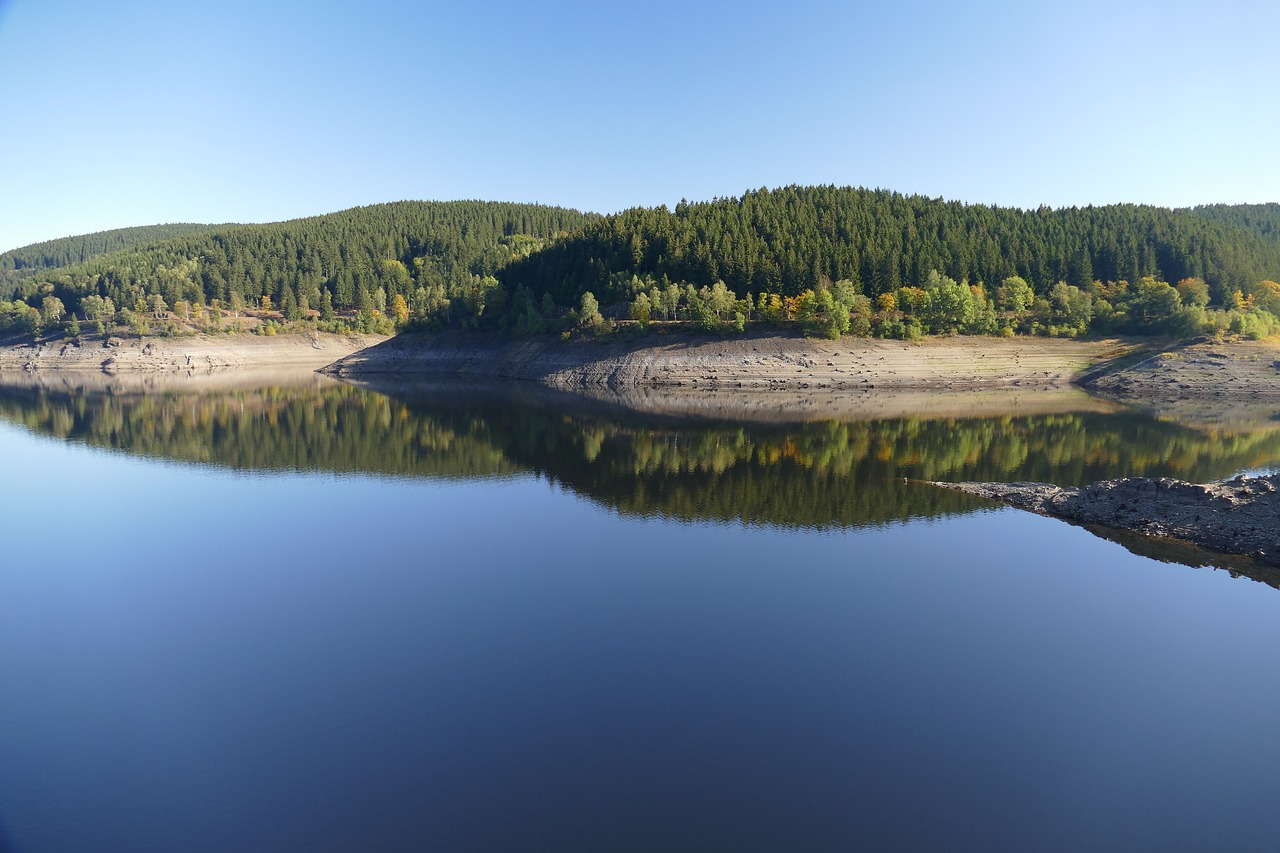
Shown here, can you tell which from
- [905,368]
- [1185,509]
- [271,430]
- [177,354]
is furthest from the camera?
[177,354]

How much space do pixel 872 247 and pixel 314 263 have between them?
422ft

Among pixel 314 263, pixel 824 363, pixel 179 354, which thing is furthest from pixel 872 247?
pixel 314 263

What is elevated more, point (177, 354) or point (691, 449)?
point (177, 354)

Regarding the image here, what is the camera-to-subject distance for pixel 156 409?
73062 mm

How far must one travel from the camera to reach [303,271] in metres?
171

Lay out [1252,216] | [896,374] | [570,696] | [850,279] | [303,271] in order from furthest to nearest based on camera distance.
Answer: [303,271] < [1252,216] < [850,279] < [896,374] < [570,696]

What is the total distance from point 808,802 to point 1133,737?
284 inches

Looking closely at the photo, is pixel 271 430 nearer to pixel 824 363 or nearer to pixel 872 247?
pixel 824 363

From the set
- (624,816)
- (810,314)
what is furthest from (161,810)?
(810,314)

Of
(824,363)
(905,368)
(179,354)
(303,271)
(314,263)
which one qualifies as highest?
(314,263)

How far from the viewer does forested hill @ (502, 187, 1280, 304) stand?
323 feet

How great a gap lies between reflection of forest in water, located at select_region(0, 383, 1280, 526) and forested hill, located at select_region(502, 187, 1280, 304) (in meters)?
37.4

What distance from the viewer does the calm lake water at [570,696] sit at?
1227 centimetres

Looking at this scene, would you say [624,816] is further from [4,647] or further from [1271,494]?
[1271,494]
